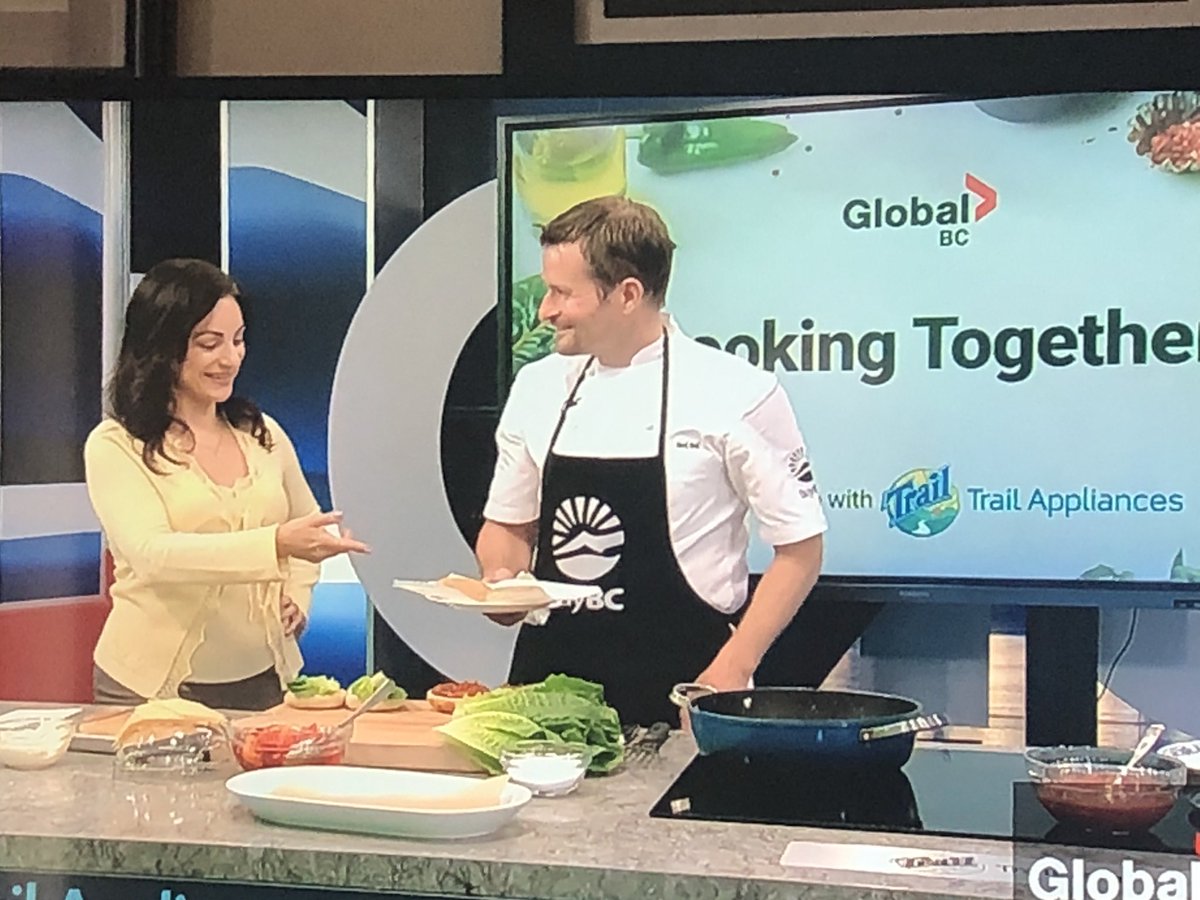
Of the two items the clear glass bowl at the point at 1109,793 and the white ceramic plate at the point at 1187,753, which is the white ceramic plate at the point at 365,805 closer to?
the clear glass bowl at the point at 1109,793

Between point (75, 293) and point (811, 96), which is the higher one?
point (811, 96)

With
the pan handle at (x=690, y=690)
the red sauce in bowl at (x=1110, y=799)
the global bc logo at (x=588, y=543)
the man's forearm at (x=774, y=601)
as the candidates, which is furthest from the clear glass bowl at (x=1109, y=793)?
the global bc logo at (x=588, y=543)

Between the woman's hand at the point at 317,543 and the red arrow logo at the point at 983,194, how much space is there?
0.99 metres

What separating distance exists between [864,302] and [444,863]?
1.02 metres

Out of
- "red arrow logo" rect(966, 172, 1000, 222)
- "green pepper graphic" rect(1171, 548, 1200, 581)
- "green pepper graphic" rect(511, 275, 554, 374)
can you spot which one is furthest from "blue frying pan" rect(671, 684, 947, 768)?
"red arrow logo" rect(966, 172, 1000, 222)

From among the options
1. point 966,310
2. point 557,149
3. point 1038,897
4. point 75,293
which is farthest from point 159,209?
point 1038,897

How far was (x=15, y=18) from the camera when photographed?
7.53 feet

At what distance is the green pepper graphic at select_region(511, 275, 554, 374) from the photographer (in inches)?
85.6

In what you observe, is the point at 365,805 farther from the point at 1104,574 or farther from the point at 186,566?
the point at 1104,574

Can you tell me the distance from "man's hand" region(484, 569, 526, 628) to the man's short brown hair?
0.43 m

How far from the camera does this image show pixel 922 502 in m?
2.10

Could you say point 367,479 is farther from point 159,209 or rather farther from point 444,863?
point 444,863

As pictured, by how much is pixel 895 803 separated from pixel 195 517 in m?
1.10

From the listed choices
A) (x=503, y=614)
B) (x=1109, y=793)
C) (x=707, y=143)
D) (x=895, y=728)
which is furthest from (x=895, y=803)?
(x=707, y=143)
